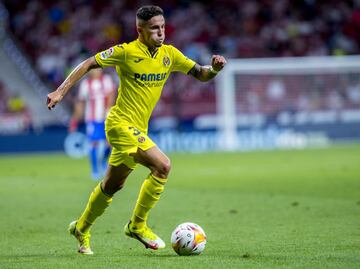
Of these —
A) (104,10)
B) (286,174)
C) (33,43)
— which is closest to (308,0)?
(104,10)

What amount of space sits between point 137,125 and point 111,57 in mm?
678

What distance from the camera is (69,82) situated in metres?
7.15

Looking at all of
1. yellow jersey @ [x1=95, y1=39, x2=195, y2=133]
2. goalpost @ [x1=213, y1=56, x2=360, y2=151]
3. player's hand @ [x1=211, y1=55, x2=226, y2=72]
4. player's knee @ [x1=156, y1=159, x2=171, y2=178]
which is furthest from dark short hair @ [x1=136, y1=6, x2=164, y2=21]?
goalpost @ [x1=213, y1=56, x2=360, y2=151]

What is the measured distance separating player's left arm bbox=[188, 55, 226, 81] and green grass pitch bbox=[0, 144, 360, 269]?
1.64 meters

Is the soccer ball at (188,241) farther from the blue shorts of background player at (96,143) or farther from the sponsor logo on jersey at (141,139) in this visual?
the blue shorts of background player at (96,143)

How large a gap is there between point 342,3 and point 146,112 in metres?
22.4

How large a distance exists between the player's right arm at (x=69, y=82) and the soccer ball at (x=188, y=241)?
1570 millimetres

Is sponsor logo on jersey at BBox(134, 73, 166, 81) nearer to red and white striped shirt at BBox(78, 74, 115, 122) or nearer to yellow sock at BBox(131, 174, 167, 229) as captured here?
yellow sock at BBox(131, 174, 167, 229)

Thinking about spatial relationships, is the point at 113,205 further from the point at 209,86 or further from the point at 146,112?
the point at 209,86

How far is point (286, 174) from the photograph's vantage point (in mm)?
16000

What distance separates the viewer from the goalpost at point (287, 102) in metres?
24.6

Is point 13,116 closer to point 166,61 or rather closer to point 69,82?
point 166,61

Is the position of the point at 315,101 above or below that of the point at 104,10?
below

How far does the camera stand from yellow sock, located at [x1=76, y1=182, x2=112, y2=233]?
7504 mm
